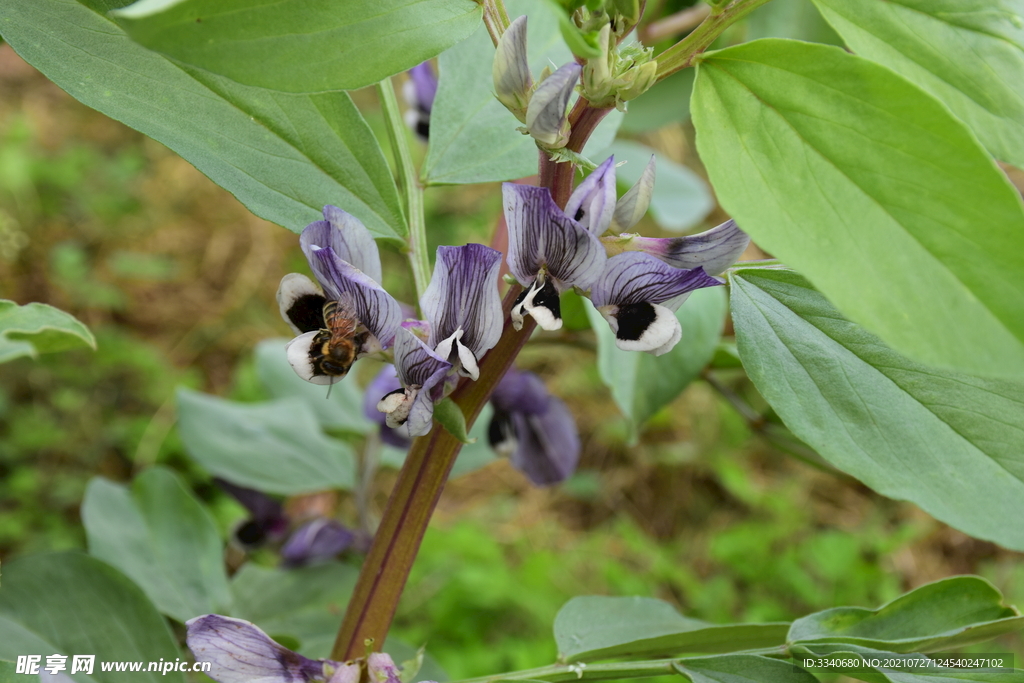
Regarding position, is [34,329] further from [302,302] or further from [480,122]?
[480,122]

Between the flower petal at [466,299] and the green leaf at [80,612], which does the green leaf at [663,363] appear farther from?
the green leaf at [80,612]

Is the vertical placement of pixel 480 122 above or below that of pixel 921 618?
above

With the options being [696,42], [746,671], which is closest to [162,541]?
[746,671]

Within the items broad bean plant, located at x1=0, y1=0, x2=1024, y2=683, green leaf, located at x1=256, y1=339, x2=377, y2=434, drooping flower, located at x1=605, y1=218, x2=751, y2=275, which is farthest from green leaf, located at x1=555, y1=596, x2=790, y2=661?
green leaf, located at x1=256, y1=339, x2=377, y2=434

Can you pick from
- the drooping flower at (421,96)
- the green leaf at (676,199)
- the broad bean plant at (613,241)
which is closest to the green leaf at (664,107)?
the green leaf at (676,199)

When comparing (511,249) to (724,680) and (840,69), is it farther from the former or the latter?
(724,680)

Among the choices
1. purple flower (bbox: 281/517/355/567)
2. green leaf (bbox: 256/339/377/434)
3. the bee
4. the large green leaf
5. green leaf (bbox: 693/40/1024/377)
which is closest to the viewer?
green leaf (bbox: 693/40/1024/377)

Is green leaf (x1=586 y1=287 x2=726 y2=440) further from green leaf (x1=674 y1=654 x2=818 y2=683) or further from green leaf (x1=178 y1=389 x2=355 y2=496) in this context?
green leaf (x1=178 y1=389 x2=355 y2=496)
